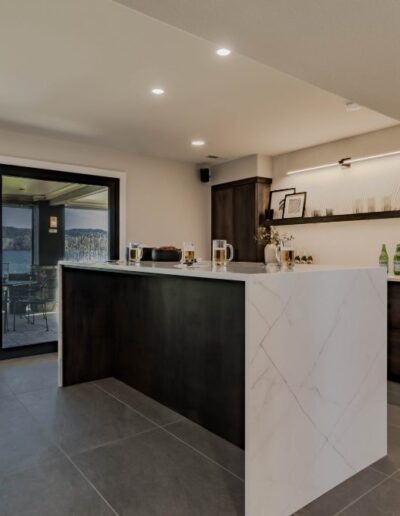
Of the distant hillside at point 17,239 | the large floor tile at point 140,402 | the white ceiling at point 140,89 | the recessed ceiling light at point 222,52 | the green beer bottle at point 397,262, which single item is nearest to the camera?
the white ceiling at point 140,89

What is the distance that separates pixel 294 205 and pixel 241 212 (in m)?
0.80

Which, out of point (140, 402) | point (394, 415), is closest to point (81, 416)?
point (140, 402)

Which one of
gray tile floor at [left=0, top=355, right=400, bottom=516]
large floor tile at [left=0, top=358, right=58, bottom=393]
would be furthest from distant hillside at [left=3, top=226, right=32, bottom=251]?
gray tile floor at [left=0, top=355, right=400, bottom=516]

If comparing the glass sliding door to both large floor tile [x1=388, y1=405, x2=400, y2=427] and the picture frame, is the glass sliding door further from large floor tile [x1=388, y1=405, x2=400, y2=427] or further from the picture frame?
large floor tile [x1=388, y1=405, x2=400, y2=427]

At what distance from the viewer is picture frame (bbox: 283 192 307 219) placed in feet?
17.1

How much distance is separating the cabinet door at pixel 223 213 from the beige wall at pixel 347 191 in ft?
2.67

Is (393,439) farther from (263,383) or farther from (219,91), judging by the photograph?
(219,91)

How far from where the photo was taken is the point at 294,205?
5301 mm

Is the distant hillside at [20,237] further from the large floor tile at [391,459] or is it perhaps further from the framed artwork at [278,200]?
the large floor tile at [391,459]

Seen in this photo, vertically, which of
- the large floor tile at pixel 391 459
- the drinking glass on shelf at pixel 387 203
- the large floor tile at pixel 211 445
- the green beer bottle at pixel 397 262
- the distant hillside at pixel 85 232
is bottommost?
the large floor tile at pixel 211 445

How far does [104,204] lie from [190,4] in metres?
3.83

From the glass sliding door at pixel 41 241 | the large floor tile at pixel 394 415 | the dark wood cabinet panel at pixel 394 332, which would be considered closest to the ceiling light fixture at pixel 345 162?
the dark wood cabinet panel at pixel 394 332

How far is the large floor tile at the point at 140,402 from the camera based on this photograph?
2.80 meters

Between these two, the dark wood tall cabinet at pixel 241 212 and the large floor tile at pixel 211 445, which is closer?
the large floor tile at pixel 211 445
